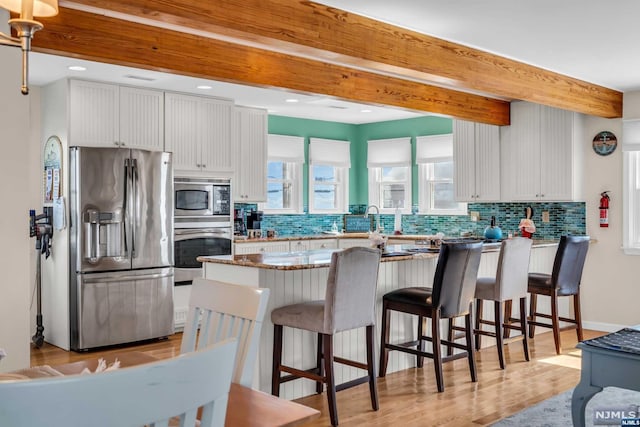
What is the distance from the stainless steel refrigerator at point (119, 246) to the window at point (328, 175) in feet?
8.85

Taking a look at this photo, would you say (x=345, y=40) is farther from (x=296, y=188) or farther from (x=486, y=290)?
(x=296, y=188)

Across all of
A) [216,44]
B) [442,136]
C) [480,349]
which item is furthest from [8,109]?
[442,136]

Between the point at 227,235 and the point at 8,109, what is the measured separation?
11.1ft

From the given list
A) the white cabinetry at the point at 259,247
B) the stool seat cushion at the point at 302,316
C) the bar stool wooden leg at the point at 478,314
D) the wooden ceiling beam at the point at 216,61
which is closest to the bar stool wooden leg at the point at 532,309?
the bar stool wooden leg at the point at 478,314

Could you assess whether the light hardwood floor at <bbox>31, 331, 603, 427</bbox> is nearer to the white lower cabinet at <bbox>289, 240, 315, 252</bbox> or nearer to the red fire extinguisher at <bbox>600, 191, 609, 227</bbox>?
the red fire extinguisher at <bbox>600, 191, 609, 227</bbox>

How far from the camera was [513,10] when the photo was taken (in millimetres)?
3533


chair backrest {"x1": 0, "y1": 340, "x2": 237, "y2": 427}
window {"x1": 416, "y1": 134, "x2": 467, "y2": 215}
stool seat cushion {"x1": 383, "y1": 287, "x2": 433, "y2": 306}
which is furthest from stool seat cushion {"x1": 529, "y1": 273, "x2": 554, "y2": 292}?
chair backrest {"x1": 0, "y1": 340, "x2": 237, "y2": 427}

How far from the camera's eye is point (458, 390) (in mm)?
4125

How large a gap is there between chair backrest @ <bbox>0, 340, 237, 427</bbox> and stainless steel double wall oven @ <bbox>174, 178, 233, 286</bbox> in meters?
5.14

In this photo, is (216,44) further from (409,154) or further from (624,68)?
(409,154)

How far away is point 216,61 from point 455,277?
2.09m

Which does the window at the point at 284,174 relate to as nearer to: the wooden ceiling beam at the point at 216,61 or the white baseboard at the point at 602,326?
the wooden ceiling beam at the point at 216,61

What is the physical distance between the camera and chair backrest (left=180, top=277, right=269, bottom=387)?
1786mm

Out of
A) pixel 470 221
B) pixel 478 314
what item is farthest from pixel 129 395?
pixel 470 221
